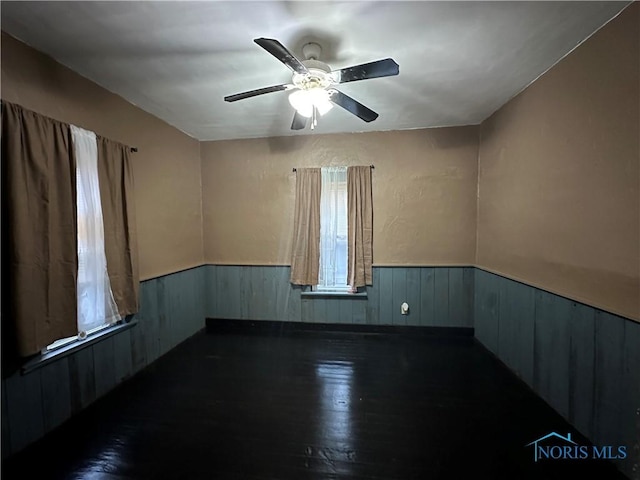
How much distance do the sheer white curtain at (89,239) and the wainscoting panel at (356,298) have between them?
1.56m

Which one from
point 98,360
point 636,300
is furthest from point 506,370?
point 98,360

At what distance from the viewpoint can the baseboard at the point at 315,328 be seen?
329cm

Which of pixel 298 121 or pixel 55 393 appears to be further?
pixel 298 121

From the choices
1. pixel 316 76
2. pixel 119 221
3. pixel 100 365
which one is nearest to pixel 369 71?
pixel 316 76

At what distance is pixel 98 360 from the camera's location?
2.16 metres

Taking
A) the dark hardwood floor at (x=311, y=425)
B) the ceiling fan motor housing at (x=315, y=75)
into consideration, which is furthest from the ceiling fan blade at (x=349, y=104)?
the dark hardwood floor at (x=311, y=425)

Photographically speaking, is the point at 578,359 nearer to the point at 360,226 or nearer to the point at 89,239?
the point at 360,226

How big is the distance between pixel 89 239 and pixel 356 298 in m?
2.62

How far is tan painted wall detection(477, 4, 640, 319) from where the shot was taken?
143 centimetres

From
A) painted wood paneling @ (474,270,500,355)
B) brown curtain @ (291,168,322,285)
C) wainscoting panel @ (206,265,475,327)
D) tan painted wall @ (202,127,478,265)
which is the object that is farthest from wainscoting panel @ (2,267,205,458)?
painted wood paneling @ (474,270,500,355)

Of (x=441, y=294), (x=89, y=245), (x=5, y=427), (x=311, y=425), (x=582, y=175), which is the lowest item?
(x=311, y=425)

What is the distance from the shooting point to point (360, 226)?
332 cm

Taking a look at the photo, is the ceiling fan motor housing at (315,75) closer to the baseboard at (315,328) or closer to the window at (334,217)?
the window at (334,217)

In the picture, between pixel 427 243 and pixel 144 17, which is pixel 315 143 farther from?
pixel 144 17
